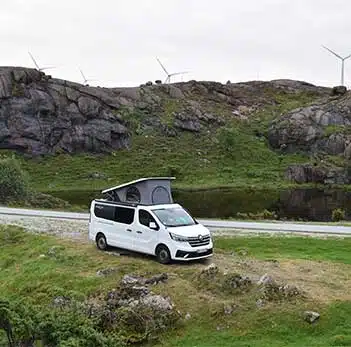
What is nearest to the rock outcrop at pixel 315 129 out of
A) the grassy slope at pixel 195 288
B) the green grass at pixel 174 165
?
the green grass at pixel 174 165

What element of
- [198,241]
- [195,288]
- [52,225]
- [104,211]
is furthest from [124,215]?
[52,225]

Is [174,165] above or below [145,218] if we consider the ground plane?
above

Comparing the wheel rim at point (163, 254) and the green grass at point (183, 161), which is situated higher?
the green grass at point (183, 161)

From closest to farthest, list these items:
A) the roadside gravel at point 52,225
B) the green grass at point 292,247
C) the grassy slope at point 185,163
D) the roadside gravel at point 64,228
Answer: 1. the green grass at point 292,247
2. the roadside gravel at point 64,228
3. the roadside gravel at point 52,225
4. the grassy slope at point 185,163

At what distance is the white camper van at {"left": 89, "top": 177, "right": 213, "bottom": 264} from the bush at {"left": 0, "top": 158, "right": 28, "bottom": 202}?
29839 millimetres

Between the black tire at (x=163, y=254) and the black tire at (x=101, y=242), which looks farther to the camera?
the black tire at (x=101, y=242)

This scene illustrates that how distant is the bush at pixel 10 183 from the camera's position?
6034 cm

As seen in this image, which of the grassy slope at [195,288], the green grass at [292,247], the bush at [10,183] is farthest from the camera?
the bush at [10,183]

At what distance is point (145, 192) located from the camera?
106ft

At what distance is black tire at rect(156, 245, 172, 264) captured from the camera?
27.5 metres

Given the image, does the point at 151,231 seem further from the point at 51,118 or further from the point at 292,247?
the point at 51,118

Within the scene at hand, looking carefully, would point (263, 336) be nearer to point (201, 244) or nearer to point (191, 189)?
point (201, 244)

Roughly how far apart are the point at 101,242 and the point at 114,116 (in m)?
114

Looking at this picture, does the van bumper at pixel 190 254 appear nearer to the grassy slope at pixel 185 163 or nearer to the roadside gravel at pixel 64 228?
the roadside gravel at pixel 64 228
